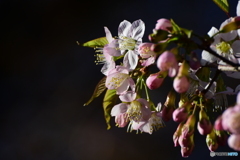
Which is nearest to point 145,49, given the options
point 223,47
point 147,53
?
point 147,53

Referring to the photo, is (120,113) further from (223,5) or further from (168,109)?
(223,5)

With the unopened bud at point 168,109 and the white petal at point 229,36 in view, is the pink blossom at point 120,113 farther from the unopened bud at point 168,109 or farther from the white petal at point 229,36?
the white petal at point 229,36

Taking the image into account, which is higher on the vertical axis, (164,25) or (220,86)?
(164,25)

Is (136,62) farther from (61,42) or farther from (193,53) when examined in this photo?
(61,42)

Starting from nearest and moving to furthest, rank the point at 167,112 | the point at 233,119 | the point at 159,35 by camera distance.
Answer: the point at 233,119 < the point at 159,35 < the point at 167,112

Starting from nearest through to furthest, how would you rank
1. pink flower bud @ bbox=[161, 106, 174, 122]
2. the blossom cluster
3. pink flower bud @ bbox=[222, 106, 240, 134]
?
pink flower bud @ bbox=[222, 106, 240, 134] → the blossom cluster → pink flower bud @ bbox=[161, 106, 174, 122]

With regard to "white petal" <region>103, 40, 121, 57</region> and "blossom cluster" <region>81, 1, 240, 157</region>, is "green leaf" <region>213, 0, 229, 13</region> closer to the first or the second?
"blossom cluster" <region>81, 1, 240, 157</region>

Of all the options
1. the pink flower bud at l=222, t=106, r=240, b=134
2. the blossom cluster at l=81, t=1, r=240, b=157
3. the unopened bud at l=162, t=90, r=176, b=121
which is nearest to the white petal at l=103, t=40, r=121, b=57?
the blossom cluster at l=81, t=1, r=240, b=157
